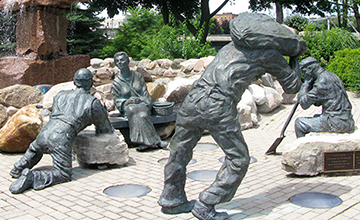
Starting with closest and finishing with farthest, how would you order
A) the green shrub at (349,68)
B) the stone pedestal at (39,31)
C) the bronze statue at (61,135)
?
the bronze statue at (61,135)
the stone pedestal at (39,31)
the green shrub at (349,68)

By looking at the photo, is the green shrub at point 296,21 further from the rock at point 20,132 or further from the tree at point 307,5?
the rock at point 20,132

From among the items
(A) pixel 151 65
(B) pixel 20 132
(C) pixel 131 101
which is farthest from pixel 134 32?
(B) pixel 20 132

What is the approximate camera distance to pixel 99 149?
223 inches

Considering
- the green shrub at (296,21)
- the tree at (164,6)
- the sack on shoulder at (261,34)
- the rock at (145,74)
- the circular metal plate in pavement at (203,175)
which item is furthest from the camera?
the green shrub at (296,21)

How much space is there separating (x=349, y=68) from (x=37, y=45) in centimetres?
929

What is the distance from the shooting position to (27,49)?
1004 cm

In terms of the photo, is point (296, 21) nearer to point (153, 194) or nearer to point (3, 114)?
point (3, 114)

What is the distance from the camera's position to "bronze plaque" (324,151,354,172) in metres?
5.08

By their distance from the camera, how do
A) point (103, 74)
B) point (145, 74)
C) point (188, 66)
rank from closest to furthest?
point (145, 74) < point (103, 74) < point (188, 66)

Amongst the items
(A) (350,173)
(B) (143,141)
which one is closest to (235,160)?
(A) (350,173)

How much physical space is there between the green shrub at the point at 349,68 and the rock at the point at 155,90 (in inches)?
238

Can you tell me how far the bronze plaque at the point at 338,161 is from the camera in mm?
5082

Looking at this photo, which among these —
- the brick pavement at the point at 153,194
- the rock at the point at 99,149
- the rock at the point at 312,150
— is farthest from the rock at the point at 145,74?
the rock at the point at 312,150

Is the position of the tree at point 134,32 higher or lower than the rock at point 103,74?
higher
